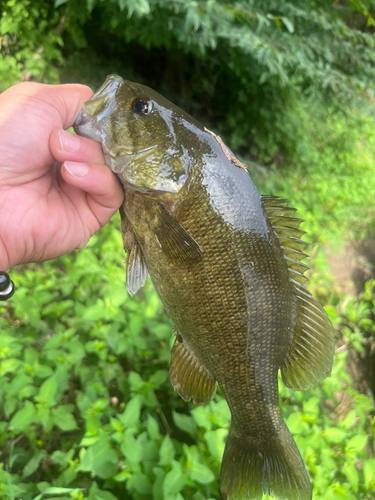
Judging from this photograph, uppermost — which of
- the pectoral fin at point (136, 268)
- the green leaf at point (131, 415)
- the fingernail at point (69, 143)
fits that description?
the fingernail at point (69, 143)

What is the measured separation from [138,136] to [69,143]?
0.73 feet

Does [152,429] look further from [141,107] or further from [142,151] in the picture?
[141,107]

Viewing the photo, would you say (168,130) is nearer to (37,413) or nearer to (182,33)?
(37,413)

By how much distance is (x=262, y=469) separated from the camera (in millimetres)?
1180

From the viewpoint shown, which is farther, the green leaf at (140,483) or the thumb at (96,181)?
the green leaf at (140,483)

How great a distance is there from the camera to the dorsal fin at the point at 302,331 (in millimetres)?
1114

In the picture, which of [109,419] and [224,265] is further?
[109,419]

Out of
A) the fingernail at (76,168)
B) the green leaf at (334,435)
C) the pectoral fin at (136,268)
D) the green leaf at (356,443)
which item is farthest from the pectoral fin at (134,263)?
the green leaf at (356,443)

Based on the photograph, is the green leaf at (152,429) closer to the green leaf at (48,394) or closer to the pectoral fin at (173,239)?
the green leaf at (48,394)

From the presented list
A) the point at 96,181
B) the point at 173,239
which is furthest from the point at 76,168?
the point at 173,239

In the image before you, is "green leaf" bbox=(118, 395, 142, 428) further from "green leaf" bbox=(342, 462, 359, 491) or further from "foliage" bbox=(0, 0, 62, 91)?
"foliage" bbox=(0, 0, 62, 91)

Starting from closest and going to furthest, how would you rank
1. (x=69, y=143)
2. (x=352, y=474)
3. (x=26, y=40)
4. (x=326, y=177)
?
(x=69, y=143) → (x=352, y=474) → (x=26, y=40) → (x=326, y=177)

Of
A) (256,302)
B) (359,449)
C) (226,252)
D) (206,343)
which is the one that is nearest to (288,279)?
(256,302)

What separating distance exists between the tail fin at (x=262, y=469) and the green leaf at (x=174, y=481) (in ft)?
0.58
